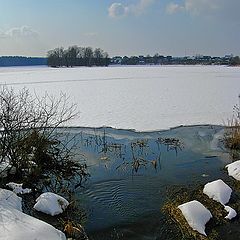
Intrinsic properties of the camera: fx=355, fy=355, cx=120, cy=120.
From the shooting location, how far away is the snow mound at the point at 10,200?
20.6ft

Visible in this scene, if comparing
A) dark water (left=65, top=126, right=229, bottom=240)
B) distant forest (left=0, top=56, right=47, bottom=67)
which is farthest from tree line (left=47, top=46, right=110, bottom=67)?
dark water (left=65, top=126, right=229, bottom=240)

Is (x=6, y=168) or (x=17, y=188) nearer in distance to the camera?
(x=17, y=188)

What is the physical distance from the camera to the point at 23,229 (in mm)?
4922

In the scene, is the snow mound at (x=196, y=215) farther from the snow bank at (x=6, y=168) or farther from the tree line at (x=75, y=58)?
the tree line at (x=75, y=58)

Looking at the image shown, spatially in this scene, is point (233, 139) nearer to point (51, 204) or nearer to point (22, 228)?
point (51, 204)

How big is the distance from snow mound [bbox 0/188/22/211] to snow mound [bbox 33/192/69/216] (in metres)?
0.33

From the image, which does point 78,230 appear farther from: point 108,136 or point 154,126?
point 154,126

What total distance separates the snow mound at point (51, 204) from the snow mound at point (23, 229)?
93cm

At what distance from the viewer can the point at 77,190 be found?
776cm

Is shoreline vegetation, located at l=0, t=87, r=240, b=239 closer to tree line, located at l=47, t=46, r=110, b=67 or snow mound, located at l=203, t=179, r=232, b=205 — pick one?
snow mound, located at l=203, t=179, r=232, b=205

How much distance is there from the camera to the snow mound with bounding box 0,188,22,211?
247 inches

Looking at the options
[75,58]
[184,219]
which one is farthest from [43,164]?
[75,58]

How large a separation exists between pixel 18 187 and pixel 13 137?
127 cm

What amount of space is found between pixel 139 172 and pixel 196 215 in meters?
2.86
